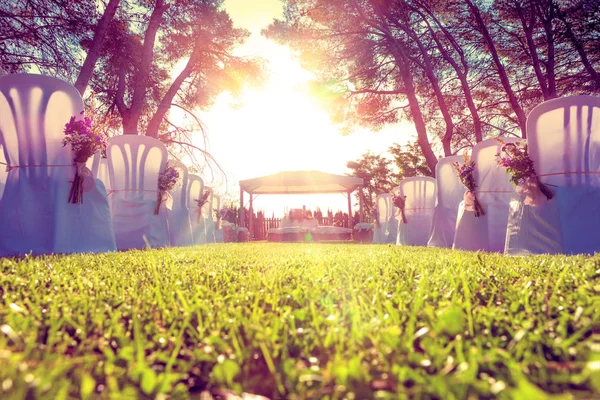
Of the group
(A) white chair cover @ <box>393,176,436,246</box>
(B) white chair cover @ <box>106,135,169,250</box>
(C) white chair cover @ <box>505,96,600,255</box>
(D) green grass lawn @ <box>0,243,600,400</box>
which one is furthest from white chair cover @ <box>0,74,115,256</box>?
(A) white chair cover @ <box>393,176,436,246</box>

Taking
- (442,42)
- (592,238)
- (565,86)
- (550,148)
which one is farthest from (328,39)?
(592,238)

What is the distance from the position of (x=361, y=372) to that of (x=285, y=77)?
11411mm

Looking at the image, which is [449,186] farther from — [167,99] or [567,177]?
[167,99]

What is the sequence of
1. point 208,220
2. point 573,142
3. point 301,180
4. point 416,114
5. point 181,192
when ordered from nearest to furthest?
point 573,142 → point 181,192 → point 416,114 → point 208,220 → point 301,180

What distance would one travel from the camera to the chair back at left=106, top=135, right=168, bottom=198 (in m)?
5.23

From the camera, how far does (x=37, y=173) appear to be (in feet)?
11.0

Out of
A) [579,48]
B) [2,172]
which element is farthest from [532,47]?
[2,172]

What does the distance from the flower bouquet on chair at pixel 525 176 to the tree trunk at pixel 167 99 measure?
866 centimetres

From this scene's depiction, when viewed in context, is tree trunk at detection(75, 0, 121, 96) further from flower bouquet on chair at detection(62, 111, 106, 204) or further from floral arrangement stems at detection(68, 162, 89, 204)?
floral arrangement stems at detection(68, 162, 89, 204)

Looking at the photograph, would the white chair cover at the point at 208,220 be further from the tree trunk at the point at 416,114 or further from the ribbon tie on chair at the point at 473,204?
the ribbon tie on chair at the point at 473,204

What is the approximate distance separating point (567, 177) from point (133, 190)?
18.3 ft

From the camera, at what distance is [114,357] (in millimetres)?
681

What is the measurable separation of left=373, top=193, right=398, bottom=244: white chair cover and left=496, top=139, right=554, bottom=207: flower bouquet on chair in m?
5.48

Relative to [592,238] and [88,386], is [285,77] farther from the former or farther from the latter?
[88,386]
